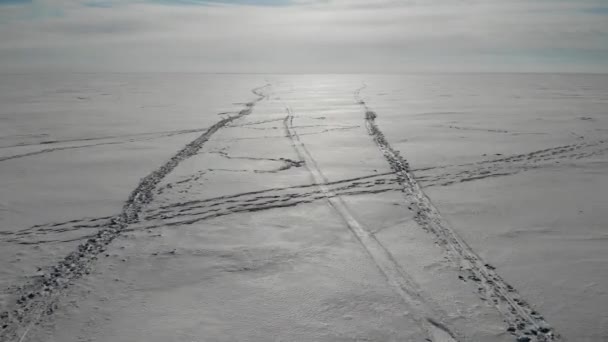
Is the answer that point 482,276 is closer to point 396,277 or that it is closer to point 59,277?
point 396,277

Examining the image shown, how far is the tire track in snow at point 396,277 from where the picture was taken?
3714 mm

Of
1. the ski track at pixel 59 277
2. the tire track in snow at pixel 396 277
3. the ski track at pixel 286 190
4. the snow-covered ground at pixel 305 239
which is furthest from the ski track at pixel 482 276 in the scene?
the ski track at pixel 59 277

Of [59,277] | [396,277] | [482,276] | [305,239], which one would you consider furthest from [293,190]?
[59,277]

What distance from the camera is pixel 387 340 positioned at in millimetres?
3609

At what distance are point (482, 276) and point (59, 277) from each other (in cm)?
461

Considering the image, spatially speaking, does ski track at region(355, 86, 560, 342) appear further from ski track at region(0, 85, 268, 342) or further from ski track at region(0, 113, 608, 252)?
ski track at region(0, 85, 268, 342)

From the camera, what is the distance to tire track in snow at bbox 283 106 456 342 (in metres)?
3.71

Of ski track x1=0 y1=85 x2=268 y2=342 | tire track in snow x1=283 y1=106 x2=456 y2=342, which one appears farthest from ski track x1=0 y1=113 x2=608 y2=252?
tire track in snow x1=283 y1=106 x2=456 y2=342

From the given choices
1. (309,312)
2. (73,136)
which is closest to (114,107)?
(73,136)

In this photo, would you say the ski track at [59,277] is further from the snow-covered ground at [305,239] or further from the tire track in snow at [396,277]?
the tire track in snow at [396,277]

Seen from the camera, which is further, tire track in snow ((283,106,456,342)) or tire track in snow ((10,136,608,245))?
tire track in snow ((10,136,608,245))

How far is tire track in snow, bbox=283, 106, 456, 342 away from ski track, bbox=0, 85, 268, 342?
3083mm

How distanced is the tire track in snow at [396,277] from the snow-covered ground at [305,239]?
0.03m

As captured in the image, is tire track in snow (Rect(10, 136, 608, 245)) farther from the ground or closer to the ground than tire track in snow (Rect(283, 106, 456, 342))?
farther from the ground
